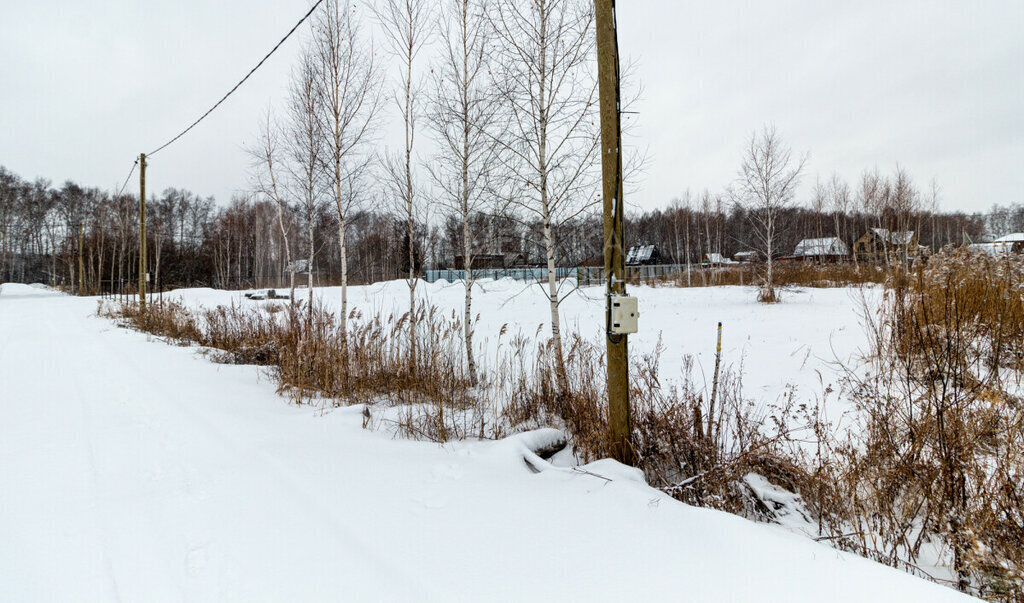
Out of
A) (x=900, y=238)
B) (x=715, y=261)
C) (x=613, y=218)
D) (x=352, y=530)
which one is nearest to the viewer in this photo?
(x=352, y=530)

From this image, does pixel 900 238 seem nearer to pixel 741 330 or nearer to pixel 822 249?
pixel 741 330

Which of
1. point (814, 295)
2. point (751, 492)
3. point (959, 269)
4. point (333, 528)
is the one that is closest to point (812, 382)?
point (959, 269)

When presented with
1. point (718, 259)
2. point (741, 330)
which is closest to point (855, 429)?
point (741, 330)

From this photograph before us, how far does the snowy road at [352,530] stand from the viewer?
170cm

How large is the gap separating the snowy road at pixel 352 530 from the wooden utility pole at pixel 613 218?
37 cm

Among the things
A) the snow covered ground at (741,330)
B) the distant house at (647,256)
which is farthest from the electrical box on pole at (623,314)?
the distant house at (647,256)

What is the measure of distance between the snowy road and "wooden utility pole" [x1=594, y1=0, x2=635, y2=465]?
0.37 meters

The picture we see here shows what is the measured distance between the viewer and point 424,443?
3445mm

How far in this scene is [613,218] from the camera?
290 cm

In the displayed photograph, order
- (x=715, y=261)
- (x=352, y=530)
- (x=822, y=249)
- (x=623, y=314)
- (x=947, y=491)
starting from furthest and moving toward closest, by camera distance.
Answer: (x=715, y=261) → (x=822, y=249) → (x=623, y=314) → (x=947, y=491) → (x=352, y=530)

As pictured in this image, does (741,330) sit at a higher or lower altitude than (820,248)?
lower

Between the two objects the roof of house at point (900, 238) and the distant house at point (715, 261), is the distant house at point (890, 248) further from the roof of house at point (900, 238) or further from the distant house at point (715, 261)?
the distant house at point (715, 261)

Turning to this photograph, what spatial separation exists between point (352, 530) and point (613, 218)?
2.37 meters

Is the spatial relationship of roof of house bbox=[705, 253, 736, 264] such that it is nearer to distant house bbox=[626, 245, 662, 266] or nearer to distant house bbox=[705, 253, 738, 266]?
distant house bbox=[705, 253, 738, 266]
